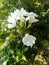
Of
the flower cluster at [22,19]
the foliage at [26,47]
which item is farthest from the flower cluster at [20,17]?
the foliage at [26,47]

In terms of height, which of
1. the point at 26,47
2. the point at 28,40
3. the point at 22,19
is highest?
the point at 22,19

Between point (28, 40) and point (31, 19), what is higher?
point (31, 19)

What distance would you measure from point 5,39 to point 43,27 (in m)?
0.41

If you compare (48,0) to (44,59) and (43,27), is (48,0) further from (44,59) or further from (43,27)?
(44,59)

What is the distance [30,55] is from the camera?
231 cm

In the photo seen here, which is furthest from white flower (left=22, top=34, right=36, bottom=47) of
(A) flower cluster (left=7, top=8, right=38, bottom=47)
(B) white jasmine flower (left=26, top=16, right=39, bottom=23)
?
(B) white jasmine flower (left=26, top=16, right=39, bottom=23)

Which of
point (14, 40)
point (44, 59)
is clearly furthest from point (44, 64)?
point (14, 40)

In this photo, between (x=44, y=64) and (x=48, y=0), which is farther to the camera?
(x=48, y=0)

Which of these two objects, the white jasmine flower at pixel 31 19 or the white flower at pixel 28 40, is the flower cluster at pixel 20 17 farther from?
the white flower at pixel 28 40

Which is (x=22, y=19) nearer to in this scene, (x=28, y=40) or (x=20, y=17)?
(x=20, y=17)

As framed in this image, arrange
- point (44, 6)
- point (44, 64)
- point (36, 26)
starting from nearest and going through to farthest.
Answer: point (44, 64), point (36, 26), point (44, 6)

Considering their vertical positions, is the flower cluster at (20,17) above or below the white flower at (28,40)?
above

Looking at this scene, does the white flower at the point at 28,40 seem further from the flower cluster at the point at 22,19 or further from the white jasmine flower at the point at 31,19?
the white jasmine flower at the point at 31,19

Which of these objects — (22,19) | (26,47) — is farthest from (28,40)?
(22,19)
